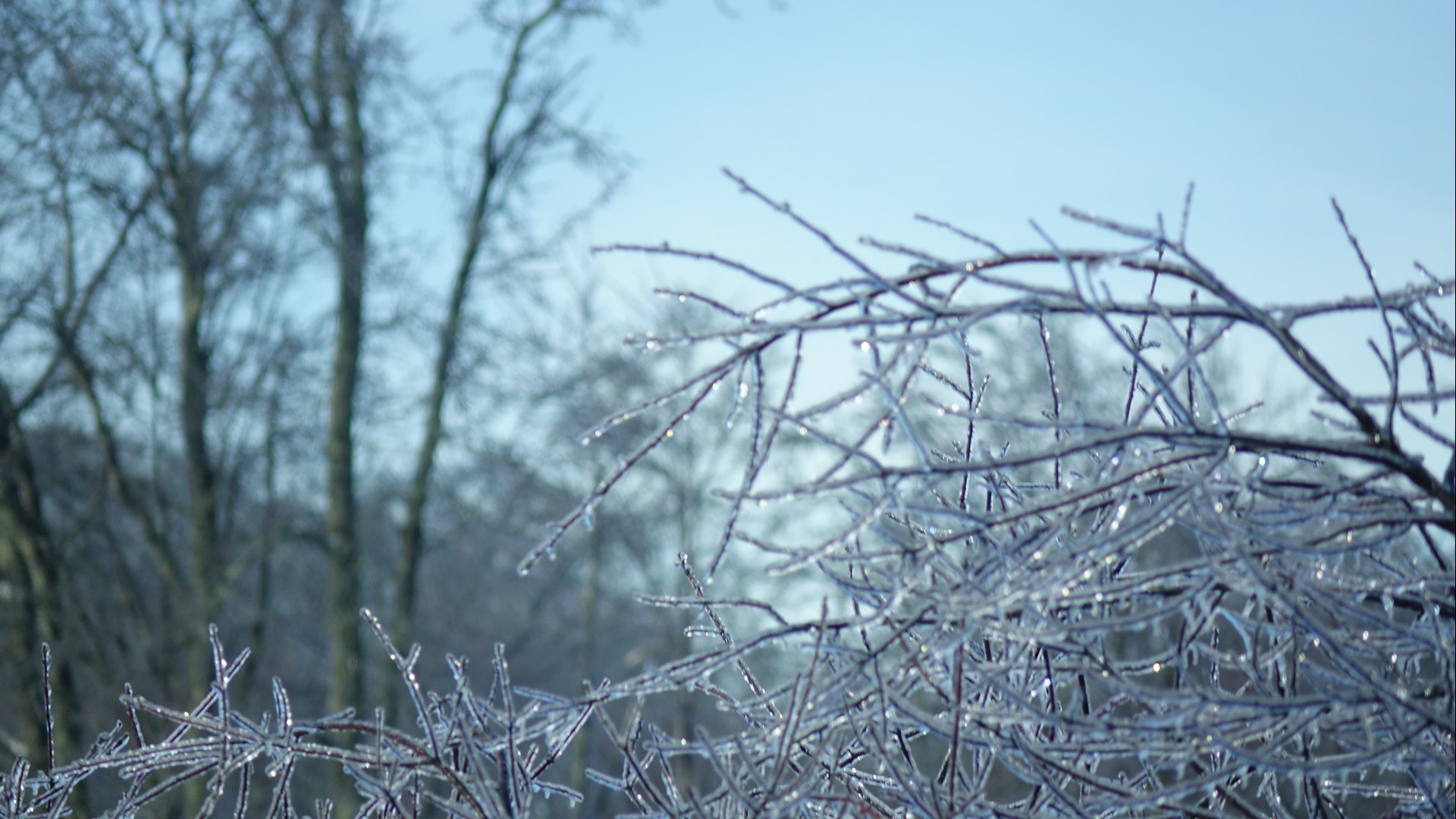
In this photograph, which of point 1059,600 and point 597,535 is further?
point 597,535

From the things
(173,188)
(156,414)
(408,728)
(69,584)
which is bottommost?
(408,728)

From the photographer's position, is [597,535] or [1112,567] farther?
[597,535]

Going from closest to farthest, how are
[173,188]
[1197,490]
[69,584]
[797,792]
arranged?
[1197,490]
[797,792]
[69,584]
[173,188]

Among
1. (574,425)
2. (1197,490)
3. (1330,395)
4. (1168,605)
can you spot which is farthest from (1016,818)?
(574,425)

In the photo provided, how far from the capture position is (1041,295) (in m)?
1.69

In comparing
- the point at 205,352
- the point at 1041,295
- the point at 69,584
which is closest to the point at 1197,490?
the point at 1041,295

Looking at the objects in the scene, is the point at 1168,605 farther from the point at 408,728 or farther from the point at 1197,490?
the point at 408,728

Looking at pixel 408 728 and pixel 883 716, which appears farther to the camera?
pixel 408 728

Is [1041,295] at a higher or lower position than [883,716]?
higher

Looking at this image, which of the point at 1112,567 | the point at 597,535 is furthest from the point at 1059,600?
the point at 597,535

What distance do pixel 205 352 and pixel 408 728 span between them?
11254 millimetres

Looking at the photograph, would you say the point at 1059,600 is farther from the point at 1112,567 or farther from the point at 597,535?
the point at 597,535

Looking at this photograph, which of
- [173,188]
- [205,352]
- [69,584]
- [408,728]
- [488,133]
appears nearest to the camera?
[69,584]

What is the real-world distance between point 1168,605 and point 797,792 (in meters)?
0.62
